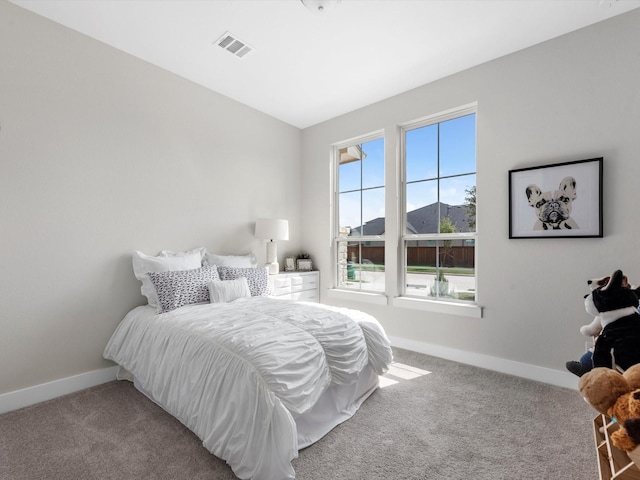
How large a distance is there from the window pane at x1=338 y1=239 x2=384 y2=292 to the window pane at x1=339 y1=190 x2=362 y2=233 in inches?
9.4

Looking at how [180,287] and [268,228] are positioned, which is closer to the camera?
[180,287]

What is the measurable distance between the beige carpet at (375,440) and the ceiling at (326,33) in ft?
9.16

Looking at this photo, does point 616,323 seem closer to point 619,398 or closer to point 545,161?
point 619,398

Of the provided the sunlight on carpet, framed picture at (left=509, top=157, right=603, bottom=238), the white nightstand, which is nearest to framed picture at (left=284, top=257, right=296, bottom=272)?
the white nightstand

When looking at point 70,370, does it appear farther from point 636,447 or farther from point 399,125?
point 399,125

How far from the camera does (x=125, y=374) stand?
2.63 m

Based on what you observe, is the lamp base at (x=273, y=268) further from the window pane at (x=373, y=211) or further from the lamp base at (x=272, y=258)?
the window pane at (x=373, y=211)

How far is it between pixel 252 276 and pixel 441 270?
76.6 inches

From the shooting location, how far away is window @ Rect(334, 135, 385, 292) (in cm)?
377

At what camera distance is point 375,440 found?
181 centimetres

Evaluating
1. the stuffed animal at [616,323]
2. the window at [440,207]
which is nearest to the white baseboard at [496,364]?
the window at [440,207]

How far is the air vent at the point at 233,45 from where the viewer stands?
100 inches

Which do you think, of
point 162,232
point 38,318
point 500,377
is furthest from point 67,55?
point 500,377

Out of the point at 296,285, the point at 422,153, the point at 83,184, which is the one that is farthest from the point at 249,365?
the point at 422,153
